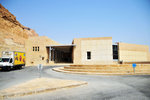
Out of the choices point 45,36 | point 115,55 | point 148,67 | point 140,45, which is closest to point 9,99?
point 148,67

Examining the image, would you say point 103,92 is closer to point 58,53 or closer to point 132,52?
point 132,52

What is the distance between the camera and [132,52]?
Result: 4009 centimetres

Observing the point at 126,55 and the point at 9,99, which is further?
the point at 126,55

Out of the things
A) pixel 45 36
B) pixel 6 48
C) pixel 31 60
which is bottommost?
pixel 31 60

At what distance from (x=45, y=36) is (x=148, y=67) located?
28.2 meters

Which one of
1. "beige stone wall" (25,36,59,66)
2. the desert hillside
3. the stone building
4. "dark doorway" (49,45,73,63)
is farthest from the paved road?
the desert hillside

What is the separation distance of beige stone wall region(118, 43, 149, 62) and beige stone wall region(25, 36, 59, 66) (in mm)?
25516

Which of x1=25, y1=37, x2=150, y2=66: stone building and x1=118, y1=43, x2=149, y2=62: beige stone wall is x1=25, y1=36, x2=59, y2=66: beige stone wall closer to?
x1=25, y1=37, x2=150, y2=66: stone building

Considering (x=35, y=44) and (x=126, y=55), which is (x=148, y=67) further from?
(x=35, y=44)

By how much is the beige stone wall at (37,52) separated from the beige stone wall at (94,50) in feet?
32.1

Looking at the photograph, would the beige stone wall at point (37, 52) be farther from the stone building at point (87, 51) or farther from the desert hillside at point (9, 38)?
the desert hillside at point (9, 38)

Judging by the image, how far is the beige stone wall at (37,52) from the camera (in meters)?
33.0

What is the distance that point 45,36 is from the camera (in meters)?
33.1

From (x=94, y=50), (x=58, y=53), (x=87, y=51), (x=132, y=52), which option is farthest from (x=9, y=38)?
(x=132, y=52)
